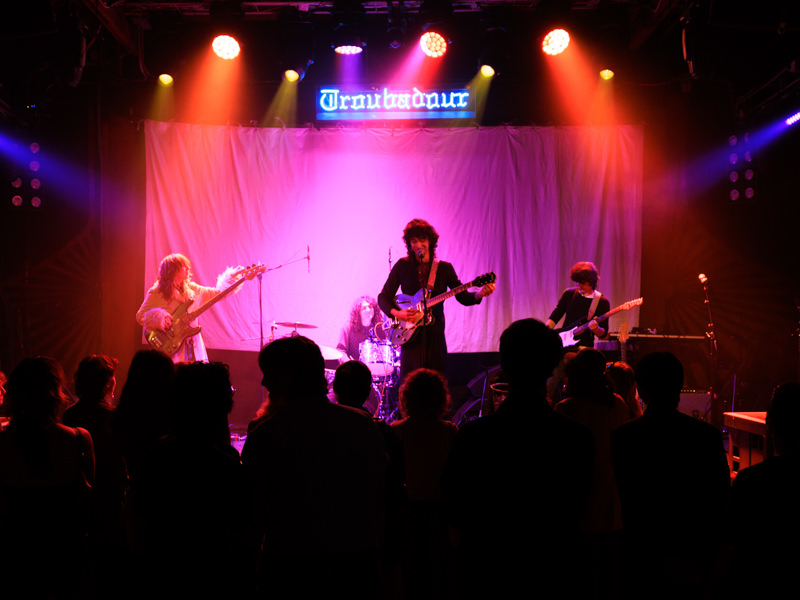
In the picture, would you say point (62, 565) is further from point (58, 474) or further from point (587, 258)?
point (587, 258)

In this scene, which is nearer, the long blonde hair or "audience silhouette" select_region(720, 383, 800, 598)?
"audience silhouette" select_region(720, 383, 800, 598)

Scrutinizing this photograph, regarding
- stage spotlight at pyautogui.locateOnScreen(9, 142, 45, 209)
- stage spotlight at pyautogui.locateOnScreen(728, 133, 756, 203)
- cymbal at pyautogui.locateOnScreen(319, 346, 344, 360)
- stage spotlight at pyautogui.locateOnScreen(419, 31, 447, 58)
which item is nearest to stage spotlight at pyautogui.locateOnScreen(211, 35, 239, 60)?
stage spotlight at pyautogui.locateOnScreen(419, 31, 447, 58)

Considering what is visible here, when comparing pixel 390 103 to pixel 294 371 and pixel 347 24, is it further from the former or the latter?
pixel 294 371

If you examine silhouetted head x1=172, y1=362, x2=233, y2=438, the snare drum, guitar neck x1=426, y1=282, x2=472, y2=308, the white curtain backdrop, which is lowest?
the snare drum

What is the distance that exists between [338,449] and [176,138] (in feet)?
25.8

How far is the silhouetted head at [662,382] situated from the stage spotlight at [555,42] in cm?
653

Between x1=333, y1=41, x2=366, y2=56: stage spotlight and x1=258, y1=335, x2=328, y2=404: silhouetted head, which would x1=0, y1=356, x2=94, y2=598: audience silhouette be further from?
x1=333, y1=41, x2=366, y2=56: stage spotlight

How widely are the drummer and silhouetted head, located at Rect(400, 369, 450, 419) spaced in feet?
16.8

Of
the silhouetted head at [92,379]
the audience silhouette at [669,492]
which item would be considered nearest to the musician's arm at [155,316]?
the silhouetted head at [92,379]

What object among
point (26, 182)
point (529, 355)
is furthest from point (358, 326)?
point (529, 355)

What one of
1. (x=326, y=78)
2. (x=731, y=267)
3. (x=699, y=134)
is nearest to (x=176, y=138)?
(x=326, y=78)

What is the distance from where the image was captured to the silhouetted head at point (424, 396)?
330cm

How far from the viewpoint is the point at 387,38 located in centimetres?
841

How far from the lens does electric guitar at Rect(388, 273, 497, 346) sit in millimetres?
6227
